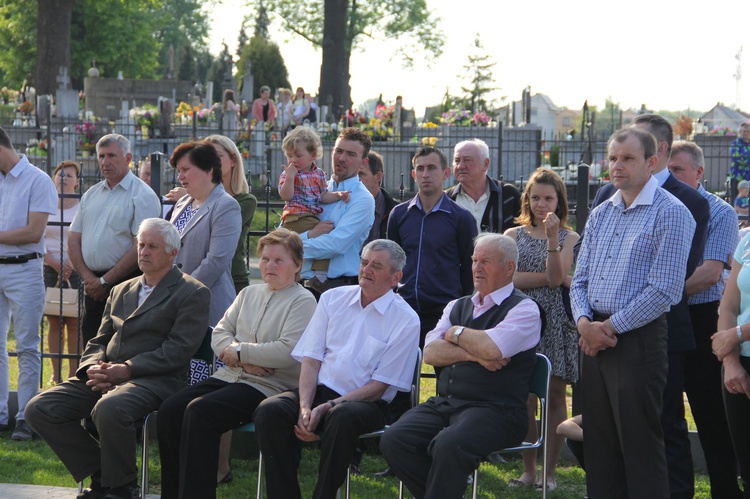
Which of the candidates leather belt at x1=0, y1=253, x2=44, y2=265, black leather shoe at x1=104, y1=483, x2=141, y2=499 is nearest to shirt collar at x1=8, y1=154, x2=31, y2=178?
leather belt at x1=0, y1=253, x2=44, y2=265

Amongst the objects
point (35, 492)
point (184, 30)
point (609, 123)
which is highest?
point (184, 30)

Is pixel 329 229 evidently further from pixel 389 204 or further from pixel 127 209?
pixel 127 209

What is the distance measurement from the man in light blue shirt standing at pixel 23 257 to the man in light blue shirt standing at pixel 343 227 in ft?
6.27

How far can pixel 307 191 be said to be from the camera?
6.26 metres

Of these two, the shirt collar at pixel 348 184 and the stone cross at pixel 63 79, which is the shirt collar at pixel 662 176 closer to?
the shirt collar at pixel 348 184

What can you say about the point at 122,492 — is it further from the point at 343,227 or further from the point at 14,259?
the point at 14,259

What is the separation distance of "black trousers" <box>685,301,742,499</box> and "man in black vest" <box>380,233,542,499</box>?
0.96 metres

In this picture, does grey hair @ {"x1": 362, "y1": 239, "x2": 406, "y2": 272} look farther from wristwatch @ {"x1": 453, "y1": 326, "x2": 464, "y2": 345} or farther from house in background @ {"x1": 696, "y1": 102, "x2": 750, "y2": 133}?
house in background @ {"x1": 696, "y1": 102, "x2": 750, "y2": 133}

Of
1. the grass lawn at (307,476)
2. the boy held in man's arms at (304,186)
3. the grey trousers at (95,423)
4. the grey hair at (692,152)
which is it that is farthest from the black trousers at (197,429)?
the grey hair at (692,152)

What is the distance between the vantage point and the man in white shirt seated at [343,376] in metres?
4.92

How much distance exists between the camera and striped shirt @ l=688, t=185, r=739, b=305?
5234mm

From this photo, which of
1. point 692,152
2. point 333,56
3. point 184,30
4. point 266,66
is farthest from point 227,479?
point 184,30

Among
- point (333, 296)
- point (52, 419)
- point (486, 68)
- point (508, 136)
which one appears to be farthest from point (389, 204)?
point (486, 68)

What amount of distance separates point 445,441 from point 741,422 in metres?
1.34
